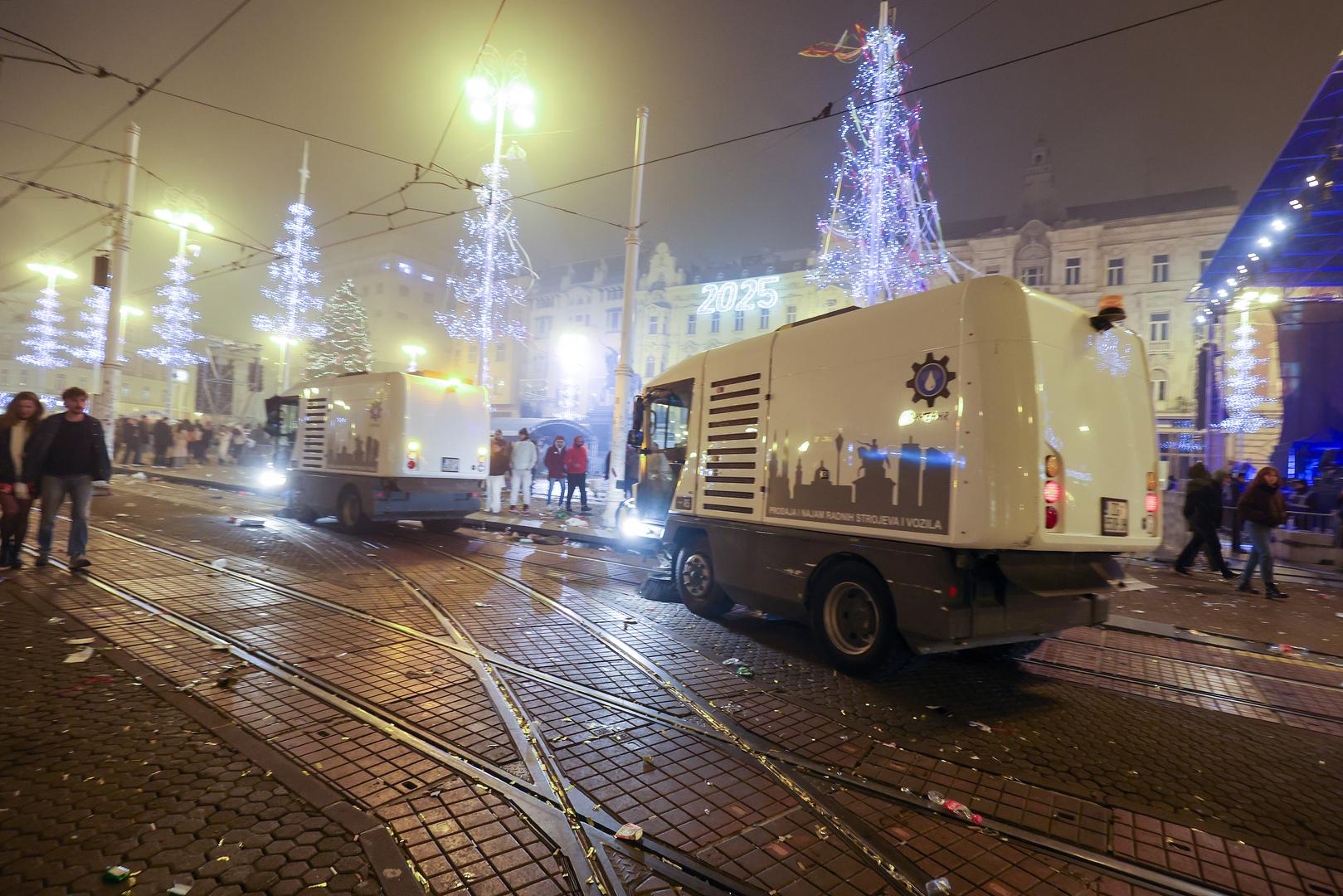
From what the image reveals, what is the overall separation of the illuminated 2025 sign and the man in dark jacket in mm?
35610

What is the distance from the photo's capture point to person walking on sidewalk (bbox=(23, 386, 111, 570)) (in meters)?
7.12

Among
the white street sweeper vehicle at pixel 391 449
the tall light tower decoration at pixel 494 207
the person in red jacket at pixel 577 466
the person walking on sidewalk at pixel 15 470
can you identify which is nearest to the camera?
the person walking on sidewalk at pixel 15 470

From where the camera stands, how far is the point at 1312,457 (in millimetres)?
19703

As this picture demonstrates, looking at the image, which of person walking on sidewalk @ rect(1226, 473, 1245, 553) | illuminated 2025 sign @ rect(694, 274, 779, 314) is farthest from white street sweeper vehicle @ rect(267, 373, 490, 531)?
illuminated 2025 sign @ rect(694, 274, 779, 314)

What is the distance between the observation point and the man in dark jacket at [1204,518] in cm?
1098

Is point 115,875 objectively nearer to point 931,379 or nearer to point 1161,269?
point 931,379

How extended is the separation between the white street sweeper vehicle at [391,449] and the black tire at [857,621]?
8580mm

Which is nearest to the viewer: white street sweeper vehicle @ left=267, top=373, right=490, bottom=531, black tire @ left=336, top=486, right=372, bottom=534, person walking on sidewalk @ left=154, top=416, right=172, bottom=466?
white street sweeper vehicle @ left=267, top=373, right=490, bottom=531

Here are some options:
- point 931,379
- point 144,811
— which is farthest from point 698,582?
point 144,811

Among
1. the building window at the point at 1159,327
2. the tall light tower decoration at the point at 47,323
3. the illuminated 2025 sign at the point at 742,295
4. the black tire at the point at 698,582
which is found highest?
the illuminated 2025 sign at the point at 742,295

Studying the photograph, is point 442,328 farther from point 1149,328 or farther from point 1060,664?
point 1060,664

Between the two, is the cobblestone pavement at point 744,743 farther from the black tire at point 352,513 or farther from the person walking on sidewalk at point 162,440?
the person walking on sidewalk at point 162,440

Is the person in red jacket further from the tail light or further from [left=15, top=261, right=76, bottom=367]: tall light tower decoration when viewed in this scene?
[left=15, top=261, right=76, bottom=367]: tall light tower decoration

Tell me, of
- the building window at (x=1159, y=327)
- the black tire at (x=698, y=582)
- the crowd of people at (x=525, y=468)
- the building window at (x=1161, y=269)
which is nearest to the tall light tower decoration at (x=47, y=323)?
the crowd of people at (x=525, y=468)
